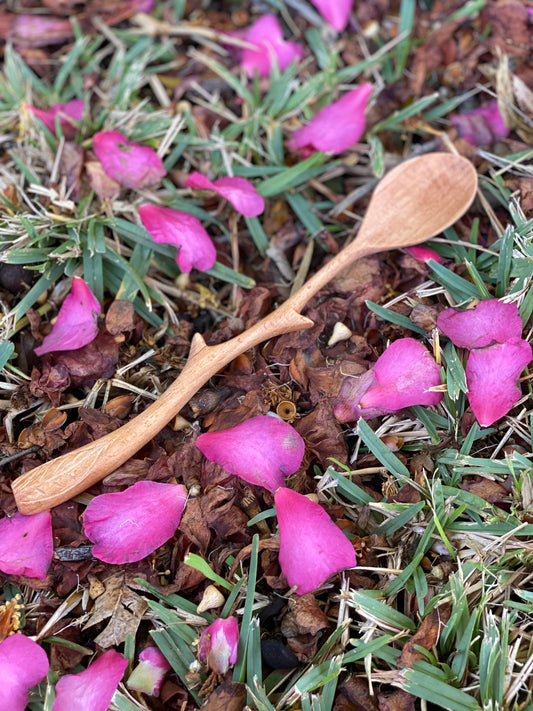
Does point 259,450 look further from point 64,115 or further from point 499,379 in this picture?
point 64,115

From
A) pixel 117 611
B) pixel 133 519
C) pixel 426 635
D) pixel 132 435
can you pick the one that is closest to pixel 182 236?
pixel 132 435

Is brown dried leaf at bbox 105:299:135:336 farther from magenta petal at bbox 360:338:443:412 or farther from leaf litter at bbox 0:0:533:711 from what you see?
magenta petal at bbox 360:338:443:412

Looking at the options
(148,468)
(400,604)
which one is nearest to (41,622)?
(148,468)

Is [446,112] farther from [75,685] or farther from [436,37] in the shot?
[75,685]

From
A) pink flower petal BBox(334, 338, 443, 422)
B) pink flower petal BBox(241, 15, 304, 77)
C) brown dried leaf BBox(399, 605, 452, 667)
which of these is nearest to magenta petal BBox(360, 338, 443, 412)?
pink flower petal BBox(334, 338, 443, 422)

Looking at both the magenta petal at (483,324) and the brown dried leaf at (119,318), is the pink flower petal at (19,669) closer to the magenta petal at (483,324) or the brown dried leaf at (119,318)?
the brown dried leaf at (119,318)

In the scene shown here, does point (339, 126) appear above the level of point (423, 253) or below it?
above
